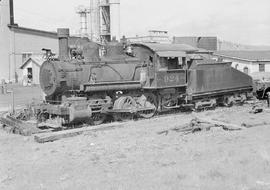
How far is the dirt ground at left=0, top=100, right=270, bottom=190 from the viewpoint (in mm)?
7109

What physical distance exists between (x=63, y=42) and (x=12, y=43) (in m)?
39.2

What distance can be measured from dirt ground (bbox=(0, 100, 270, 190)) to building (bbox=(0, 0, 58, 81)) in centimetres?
4123

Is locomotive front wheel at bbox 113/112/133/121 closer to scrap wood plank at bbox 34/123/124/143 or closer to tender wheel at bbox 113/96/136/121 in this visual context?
tender wheel at bbox 113/96/136/121

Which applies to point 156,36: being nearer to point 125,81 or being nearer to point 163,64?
point 163,64

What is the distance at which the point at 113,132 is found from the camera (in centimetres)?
1339

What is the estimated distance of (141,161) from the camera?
8898 mm

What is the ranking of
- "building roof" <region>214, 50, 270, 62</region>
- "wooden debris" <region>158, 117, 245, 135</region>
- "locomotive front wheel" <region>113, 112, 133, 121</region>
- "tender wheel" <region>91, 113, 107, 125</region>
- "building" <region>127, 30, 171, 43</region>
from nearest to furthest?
"wooden debris" <region>158, 117, 245, 135</region>, "tender wheel" <region>91, 113, 107, 125</region>, "locomotive front wheel" <region>113, 112, 133, 121</region>, "building roof" <region>214, 50, 270, 62</region>, "building" <region>127, 30, 171, 43</region>

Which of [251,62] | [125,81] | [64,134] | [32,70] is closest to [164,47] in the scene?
[125,81]

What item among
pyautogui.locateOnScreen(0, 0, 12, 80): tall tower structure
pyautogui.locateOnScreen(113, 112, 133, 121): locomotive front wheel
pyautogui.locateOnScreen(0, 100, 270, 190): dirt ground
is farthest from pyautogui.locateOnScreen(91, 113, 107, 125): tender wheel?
pyautogui.locateOnScreen(0, 0, 12, 80): tall tower structure

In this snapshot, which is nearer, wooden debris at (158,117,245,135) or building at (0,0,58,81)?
wooden debris at (158,117,245,135)

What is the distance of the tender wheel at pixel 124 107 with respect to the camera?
15964mm

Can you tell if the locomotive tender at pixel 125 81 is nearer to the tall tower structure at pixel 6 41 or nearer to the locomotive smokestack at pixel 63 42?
the locomotive smokestack at pixel 63 42

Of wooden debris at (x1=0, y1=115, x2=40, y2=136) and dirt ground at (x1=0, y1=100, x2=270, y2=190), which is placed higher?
wooden debris at (x1=0, y1=115, x2=40, y2=136)

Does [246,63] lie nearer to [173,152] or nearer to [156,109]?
[156,109]
